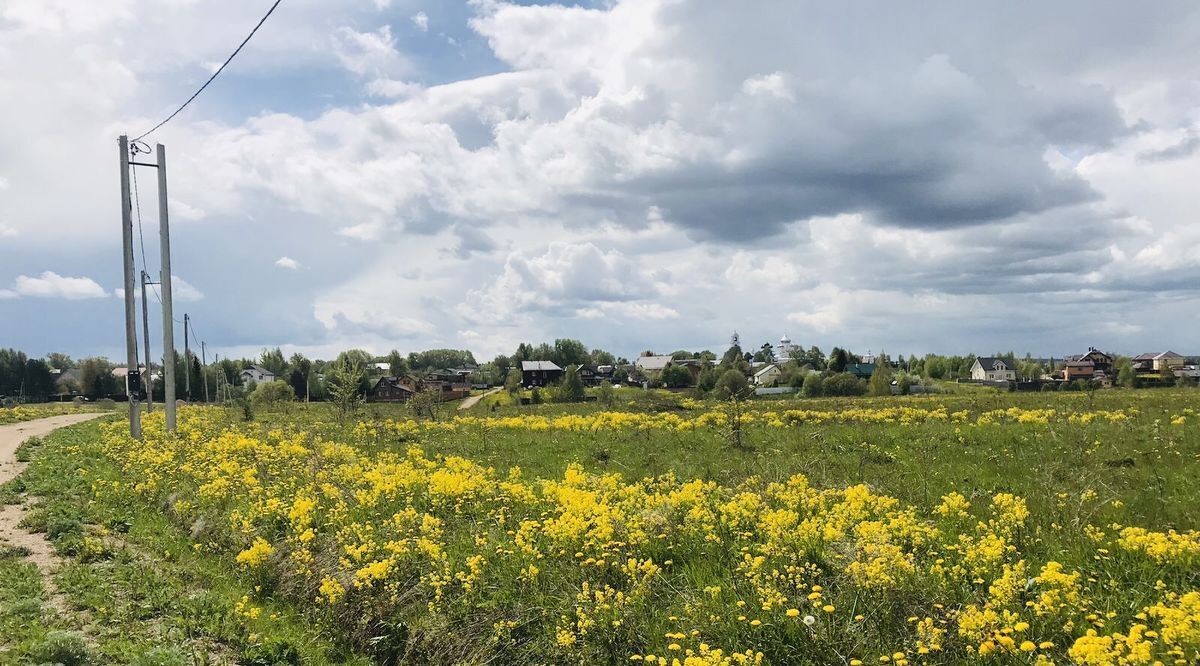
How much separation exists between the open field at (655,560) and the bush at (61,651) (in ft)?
1.24

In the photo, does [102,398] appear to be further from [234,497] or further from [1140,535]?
[1140,535]

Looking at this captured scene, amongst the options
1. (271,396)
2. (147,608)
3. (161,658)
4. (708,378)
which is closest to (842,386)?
(708,378)

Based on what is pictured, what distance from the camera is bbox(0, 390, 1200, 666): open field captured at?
567 cm

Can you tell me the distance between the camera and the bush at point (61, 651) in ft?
20.3

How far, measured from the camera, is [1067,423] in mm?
19312

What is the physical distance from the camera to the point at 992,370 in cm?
12825

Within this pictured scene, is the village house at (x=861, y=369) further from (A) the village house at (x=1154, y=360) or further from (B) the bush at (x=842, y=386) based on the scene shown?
(A) the village house at (x=1154, y=360)

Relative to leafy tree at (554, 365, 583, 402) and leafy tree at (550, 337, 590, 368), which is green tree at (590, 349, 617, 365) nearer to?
leafy tree at (550, 337, 590, 368)

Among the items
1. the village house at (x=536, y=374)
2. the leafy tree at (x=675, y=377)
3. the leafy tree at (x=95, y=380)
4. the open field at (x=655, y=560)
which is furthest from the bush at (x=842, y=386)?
the leafy tree at (x=95, y=380)

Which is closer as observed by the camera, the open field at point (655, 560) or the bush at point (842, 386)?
the open field at point (655, 560)

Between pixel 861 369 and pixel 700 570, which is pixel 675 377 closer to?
pixel 861 369

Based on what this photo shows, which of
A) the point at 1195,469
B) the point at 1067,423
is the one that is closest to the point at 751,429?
the point at 1067,423

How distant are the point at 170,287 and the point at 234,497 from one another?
1483 cm

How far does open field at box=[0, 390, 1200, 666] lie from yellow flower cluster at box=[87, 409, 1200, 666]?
28mm
